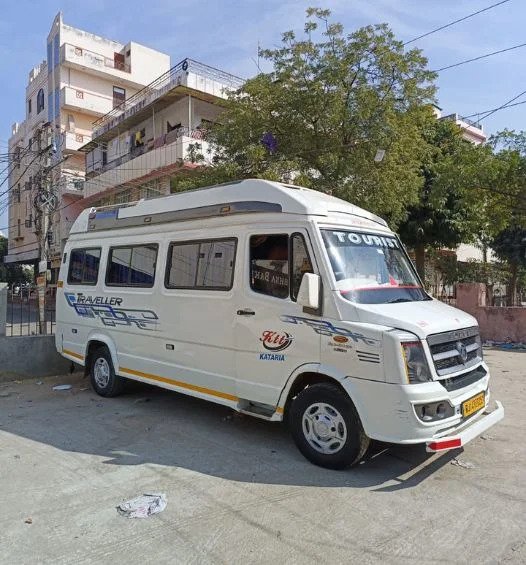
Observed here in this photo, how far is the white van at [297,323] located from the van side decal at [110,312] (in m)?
0.03

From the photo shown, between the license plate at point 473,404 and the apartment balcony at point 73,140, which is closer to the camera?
the license plate at point 473,404

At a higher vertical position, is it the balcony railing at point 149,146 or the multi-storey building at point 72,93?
the multi-storey building at point 72,93

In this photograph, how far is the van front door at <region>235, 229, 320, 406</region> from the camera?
4828mm

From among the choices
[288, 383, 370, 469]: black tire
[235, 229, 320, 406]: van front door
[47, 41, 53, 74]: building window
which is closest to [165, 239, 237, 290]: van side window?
[235, 229, 320, 406]: van front door

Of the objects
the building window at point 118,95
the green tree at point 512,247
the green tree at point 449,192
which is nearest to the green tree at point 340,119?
the green tree at point 449,192

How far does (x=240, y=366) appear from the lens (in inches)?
211

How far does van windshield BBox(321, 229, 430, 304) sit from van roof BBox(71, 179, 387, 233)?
0.32 metres

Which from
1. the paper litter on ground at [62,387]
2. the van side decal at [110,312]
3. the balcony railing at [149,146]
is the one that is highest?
the balcony railing at [149,146]

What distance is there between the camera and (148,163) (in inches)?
974

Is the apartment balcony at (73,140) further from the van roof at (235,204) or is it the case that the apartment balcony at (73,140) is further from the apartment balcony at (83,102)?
the van roof at (235,204)

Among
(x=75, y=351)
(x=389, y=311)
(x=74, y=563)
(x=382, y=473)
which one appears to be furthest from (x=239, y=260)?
(x=75, y=351)

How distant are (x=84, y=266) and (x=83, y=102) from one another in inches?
1273

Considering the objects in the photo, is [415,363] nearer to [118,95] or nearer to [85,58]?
[85,58]

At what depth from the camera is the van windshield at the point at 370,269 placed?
476 centimetres
